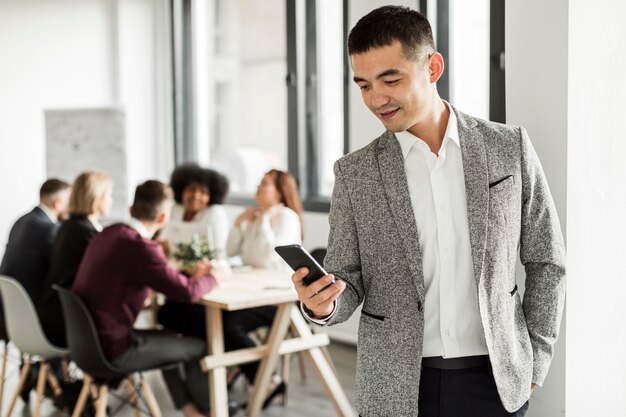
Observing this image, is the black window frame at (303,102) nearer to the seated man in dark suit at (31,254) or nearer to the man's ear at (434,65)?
the seated man in dark suit at (31,254)

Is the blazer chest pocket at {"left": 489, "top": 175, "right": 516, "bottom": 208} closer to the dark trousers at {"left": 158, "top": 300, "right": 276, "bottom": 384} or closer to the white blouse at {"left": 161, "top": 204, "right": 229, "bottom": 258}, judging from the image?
the dark trousers at {"left": 158, "top": 300, "right": 276, "bottom": 384}

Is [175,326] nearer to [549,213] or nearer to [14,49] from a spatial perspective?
[549,213]

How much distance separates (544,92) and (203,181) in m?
3.66

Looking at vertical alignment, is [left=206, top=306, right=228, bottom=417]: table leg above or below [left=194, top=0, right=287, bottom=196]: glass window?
below

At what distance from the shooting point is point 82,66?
771 cm

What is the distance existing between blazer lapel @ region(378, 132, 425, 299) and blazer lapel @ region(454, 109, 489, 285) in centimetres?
13

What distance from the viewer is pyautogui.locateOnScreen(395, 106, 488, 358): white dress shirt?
1757mm

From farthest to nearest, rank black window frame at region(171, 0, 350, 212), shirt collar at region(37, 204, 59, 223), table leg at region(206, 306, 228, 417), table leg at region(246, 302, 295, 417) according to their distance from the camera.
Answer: black window frame at region(171, 0, 350, 212), shirt collar at region(37, 204, 59, 223), table leg at region(246, 302, 295, 417), table leg at region(206, 306, 228, 417)

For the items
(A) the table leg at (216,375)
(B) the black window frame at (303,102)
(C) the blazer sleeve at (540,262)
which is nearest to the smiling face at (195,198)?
(B) the black window frame at (303,102)

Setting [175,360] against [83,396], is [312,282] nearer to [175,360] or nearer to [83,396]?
[175,360]

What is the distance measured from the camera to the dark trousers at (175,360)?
11.5 feet

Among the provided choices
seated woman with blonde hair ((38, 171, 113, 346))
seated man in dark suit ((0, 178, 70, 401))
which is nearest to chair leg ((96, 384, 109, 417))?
seated woman with blonde hair ((38, 171, 113, 346))

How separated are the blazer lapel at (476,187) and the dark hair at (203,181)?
4.06 metres

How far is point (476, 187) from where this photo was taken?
176 cm
